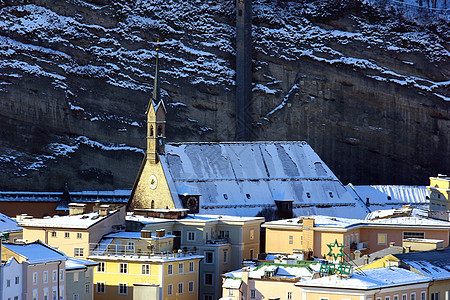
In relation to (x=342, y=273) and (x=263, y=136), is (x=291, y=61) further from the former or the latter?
(x=342, y=273)

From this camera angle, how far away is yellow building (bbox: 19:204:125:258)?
9225 centimetres

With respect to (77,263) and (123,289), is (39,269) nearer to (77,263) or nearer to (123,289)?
(77,263)

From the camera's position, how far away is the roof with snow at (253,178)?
347 ft

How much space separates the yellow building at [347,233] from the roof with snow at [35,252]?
19384 mm

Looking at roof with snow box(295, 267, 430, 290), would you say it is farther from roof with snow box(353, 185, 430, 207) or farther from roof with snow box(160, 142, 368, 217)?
roof with snow box(353, 185, 430, 207)

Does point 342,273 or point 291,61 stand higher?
point 291,61

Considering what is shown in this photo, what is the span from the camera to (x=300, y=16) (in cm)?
14375

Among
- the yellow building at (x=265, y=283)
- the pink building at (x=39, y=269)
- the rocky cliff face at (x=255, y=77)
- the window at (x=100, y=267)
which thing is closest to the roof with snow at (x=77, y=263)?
the window at (x=100, y=267)

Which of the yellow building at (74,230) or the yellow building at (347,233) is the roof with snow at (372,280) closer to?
the yellow building at (347,233)

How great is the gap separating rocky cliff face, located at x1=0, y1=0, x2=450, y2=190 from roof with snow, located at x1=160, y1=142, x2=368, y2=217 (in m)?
26.6

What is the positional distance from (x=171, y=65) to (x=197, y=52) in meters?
2.76

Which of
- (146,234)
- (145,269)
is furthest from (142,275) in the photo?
(146,234)

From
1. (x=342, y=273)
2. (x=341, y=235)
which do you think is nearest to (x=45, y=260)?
(x=342, y=273)

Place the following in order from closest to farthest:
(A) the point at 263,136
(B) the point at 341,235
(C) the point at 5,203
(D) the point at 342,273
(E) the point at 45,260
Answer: (D) the point at 342,273, (E) the point at 45,260, (B) the point at 341,235, (C) the point at 5,203, (A) the point at 263,136
